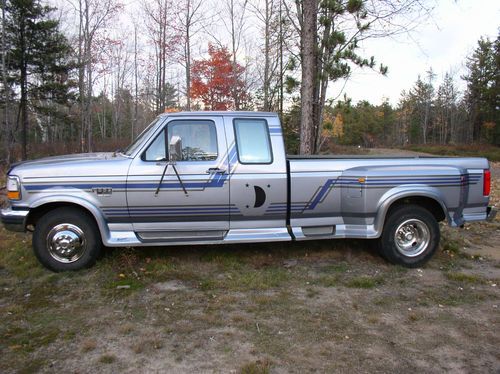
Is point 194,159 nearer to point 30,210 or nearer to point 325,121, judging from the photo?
Answer: point 30,210

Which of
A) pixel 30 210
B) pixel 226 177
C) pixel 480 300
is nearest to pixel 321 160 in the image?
pixel 226 177

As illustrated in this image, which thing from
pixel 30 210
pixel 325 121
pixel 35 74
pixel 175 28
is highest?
pixel 175 28

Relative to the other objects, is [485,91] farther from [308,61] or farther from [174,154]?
[174,154]

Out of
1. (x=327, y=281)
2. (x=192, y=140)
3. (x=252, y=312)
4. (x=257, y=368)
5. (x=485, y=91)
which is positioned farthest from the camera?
(x=485, y=91)

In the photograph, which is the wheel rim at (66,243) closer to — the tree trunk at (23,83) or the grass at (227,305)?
the grass at (227,305)

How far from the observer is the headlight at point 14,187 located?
15.6 feet

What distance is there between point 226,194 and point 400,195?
91.6 inches

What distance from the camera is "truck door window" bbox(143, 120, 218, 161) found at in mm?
4953

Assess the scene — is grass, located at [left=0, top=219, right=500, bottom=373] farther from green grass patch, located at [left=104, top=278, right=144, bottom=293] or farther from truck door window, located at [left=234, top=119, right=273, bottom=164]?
truck door window, located at [left=234, top=119, right=273, bottom=164]

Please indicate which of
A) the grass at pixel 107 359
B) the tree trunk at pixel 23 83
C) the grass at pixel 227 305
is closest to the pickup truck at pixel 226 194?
the grass at pixel 227 305

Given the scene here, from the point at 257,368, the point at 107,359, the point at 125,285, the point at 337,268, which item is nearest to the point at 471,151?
the point at 337,268

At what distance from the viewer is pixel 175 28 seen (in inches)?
942

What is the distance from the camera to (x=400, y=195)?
518 centimetres

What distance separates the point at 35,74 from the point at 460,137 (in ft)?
218
